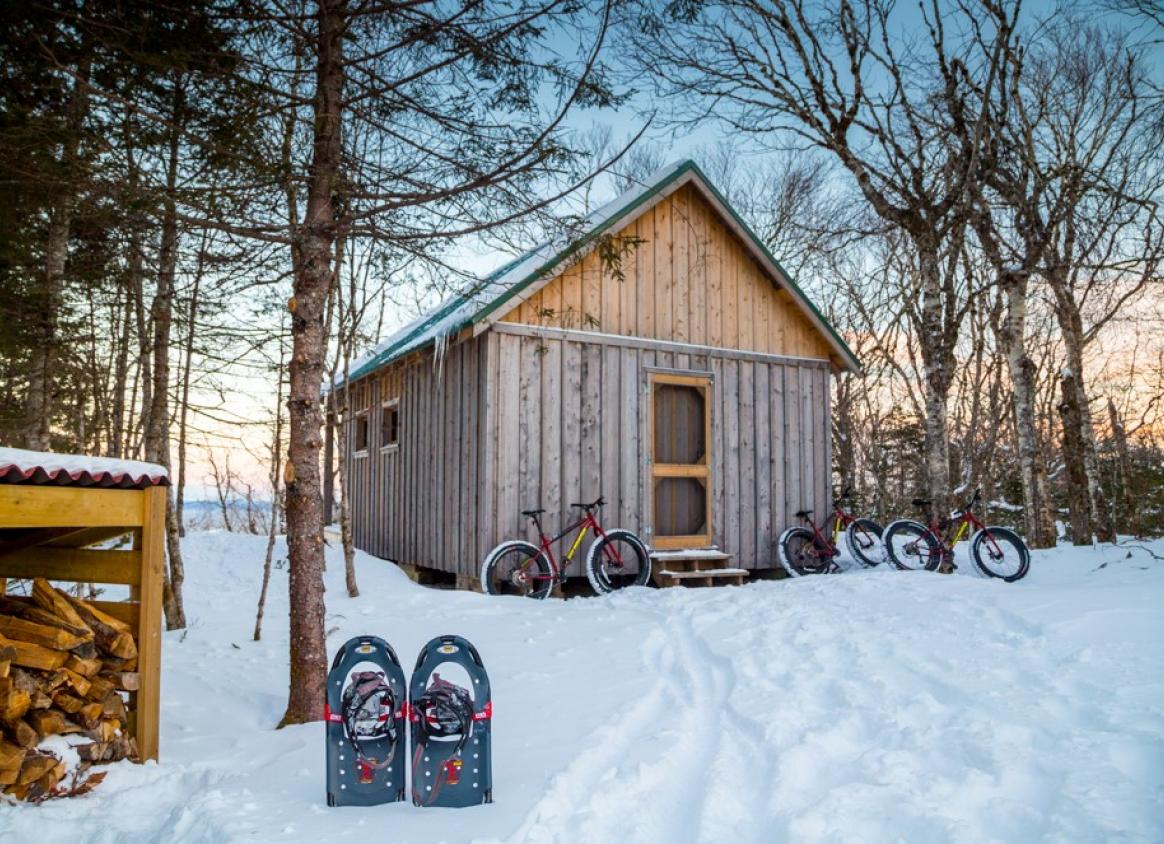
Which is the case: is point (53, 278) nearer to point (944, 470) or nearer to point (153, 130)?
point (153, 130)

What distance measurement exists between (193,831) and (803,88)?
9.45 metres

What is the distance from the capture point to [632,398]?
28.4ft

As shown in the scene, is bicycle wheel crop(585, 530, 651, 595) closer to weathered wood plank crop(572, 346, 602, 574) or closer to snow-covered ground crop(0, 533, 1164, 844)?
weathered wood plank crop(572, 346, 602, 574)

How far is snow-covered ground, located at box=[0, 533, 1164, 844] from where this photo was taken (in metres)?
2.71

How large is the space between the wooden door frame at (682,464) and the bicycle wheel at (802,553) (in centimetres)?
101

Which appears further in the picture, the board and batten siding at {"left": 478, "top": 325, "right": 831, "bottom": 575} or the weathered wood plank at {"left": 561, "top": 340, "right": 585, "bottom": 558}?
the weathered wood plank at {"left": 561, "top": 340, "right": 585, "bottom": 558}

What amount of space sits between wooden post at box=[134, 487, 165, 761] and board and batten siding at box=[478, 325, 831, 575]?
146 inches

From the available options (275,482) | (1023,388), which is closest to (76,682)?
(275,482)

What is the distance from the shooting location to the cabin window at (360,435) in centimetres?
1184

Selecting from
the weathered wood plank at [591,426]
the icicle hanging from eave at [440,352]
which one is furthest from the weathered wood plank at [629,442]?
the icicle hanging from eave at [440,352]

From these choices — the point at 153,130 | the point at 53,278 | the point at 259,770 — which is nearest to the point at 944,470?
the point at 259,770

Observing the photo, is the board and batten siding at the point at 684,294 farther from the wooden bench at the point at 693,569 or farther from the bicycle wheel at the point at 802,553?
the wooden bench at the point at 693,569

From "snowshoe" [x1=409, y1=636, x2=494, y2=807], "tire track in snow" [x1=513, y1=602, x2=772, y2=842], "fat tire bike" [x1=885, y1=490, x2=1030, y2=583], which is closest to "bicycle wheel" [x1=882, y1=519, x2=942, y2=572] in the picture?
"fat tire bike" [x1=885, y1=490, x2=1030, y2=583]

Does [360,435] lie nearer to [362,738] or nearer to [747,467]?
[747,467]
